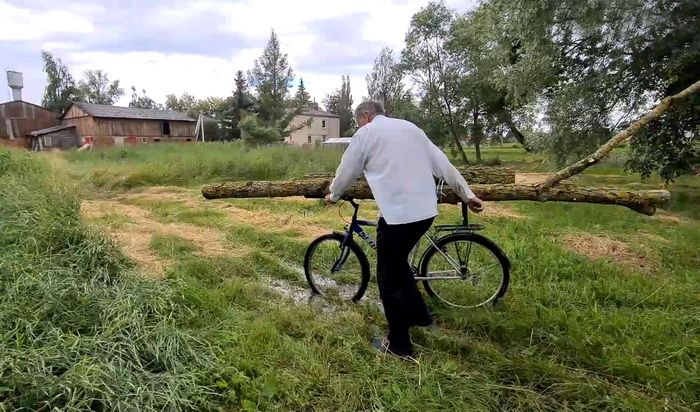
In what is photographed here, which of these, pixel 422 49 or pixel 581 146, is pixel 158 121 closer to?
pixel 422 49

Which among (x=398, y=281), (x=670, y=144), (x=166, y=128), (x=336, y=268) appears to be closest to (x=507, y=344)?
(x=398, y=281)

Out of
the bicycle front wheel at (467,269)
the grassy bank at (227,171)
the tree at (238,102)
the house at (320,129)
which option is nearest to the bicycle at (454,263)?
the bicycle front wheel at (467,269)

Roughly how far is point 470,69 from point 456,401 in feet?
67.5

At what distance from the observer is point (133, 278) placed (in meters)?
3.58

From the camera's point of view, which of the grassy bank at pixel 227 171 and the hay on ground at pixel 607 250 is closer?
the hay on ground at pixel 607 250

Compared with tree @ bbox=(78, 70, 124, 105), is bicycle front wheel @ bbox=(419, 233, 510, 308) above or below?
below

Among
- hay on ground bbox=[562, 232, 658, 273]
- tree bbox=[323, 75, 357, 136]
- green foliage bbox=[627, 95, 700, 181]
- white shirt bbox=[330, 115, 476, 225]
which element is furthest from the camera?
tree bbox=[323, 75, 357, 136]

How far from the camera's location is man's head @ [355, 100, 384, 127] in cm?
286

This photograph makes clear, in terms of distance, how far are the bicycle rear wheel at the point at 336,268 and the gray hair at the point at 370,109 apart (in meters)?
1.30

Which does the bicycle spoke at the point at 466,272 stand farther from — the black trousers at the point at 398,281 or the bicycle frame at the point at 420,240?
the black trousers at the point at 398,281

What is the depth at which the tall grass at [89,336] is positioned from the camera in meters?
2.06

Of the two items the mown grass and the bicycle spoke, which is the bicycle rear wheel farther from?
the bicycle spoke

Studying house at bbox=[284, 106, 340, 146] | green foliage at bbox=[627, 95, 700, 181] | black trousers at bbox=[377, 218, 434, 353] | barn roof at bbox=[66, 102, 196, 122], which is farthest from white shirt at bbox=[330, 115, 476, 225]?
house at bbox=[284, 106, 340, 146]

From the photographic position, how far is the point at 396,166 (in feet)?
A: 8.69
